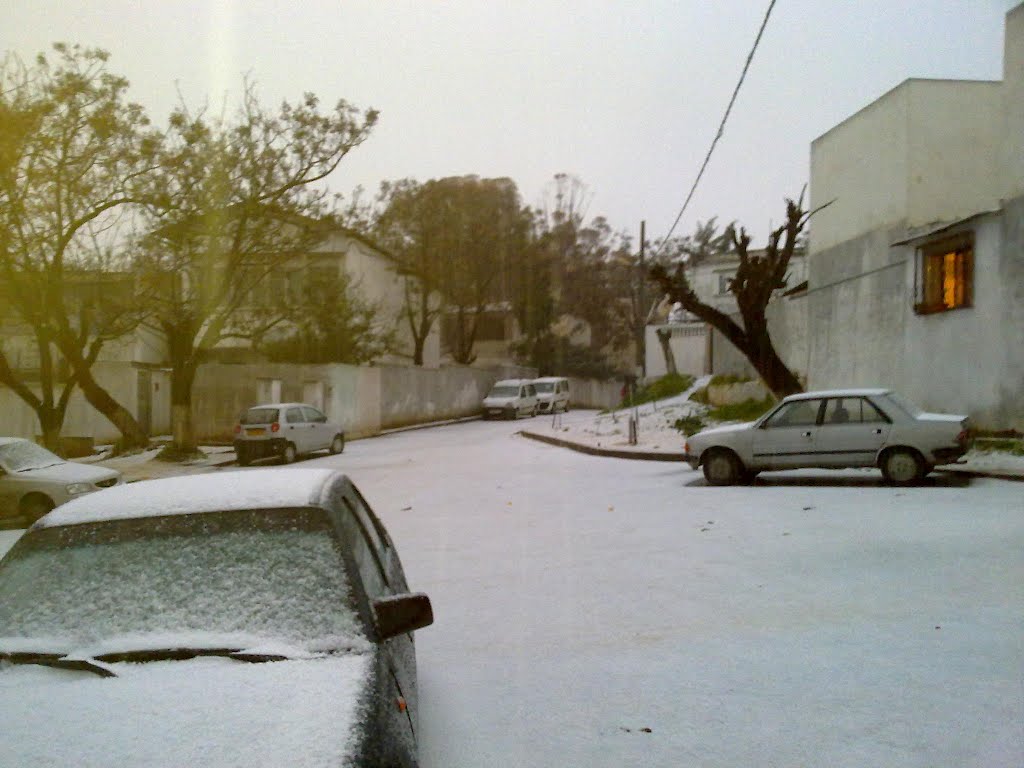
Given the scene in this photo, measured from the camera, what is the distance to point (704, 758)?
4.23 meters

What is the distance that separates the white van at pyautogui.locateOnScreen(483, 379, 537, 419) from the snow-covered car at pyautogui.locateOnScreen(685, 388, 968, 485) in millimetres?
29023

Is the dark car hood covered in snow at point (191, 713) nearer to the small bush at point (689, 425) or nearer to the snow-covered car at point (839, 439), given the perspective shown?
the snow-covered car at point (839, 439)

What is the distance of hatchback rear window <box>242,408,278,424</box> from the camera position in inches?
968

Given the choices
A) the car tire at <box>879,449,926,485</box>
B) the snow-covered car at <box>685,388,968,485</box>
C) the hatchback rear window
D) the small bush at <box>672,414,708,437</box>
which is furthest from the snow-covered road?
the hatchback rear window

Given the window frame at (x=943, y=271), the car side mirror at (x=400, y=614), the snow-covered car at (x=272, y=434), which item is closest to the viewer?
the car side mirror at (x=400, y=614)

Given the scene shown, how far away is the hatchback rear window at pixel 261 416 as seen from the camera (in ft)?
80.7

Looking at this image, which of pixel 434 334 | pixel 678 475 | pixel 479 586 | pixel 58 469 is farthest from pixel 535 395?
pixel 479 586

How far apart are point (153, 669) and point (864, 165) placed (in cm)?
2413

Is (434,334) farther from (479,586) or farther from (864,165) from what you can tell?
(479,586)

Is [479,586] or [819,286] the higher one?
[819,286]

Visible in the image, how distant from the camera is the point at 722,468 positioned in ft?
50.1

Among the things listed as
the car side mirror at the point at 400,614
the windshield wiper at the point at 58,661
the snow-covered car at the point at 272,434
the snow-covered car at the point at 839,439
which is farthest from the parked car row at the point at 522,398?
the windshield wiper at the point at 58,661

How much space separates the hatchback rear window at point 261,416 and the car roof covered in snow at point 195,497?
67.8ft

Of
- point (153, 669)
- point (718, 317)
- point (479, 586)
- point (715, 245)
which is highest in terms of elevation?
point (715, 245)
